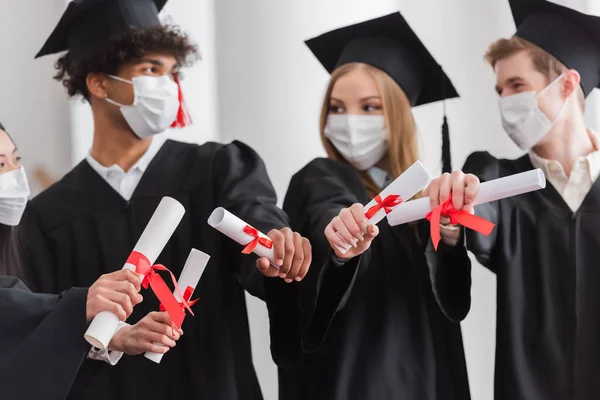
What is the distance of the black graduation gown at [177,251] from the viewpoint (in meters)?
2.27

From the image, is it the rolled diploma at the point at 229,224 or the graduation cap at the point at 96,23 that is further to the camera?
the graduation cap at the point at 96,23

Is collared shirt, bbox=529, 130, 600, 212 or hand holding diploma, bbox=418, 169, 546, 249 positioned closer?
hand holding diploma, bbox=418, 169, 546, 249

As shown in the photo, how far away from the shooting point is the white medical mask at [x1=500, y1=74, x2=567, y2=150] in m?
2.36

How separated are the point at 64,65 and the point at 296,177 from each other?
74 cm

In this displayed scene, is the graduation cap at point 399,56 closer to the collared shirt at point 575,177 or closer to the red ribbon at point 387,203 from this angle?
the collared shirt at point 575,177

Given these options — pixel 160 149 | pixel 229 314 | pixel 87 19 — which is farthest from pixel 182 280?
pixel 87 19

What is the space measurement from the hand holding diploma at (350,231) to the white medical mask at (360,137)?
0.48 meters

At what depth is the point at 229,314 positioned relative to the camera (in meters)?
2.31

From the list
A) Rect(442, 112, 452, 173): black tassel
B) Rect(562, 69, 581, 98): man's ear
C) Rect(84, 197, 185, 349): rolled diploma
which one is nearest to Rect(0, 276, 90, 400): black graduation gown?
Rect(84, 197, 185, 349): rolled diploma

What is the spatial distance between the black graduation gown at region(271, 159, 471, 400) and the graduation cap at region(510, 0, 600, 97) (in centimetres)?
62

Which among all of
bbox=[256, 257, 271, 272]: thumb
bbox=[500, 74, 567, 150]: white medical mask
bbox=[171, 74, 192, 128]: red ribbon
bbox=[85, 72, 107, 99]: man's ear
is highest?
bbox=[85, 72, 107, 99]: man's ear

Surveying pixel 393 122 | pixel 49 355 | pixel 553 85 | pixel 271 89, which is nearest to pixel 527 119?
pixel 553 85

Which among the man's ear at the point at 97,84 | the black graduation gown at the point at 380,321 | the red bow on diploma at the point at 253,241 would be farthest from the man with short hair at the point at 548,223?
the man's ear at the point at 97,84

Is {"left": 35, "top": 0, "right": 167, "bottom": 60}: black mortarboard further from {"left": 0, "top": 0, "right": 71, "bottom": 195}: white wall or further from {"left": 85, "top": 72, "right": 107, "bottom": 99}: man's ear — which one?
{"left": 0, "top": 0, "right": 71, "bottom": 195}: white wall
